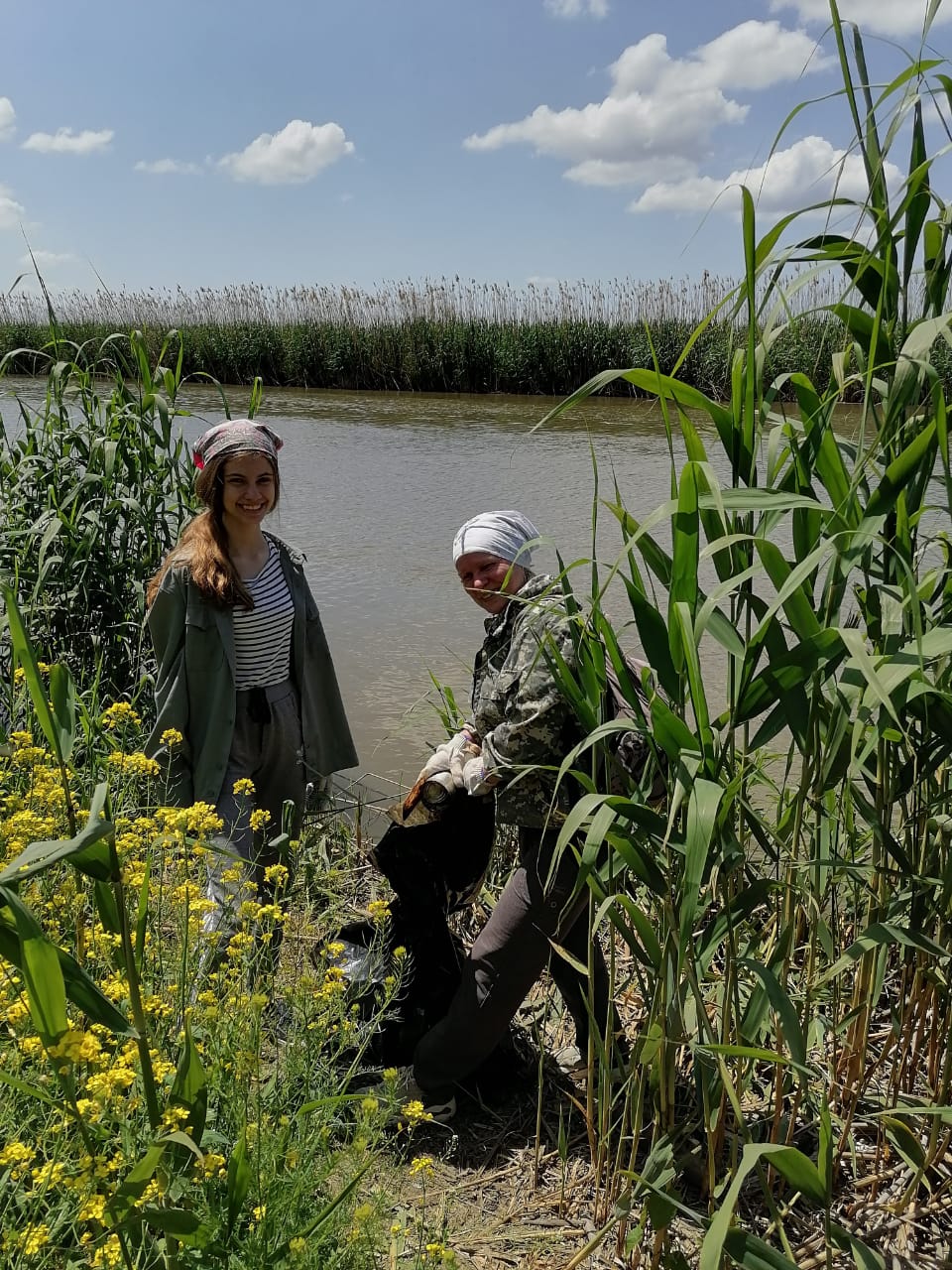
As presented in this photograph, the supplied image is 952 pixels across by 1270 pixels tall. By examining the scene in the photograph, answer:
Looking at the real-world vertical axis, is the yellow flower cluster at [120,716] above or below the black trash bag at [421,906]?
above

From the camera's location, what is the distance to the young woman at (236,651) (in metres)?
3.20

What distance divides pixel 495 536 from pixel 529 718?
0.48m

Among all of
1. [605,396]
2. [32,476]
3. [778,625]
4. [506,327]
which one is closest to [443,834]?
[778,625]

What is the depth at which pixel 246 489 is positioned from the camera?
322 centimetres

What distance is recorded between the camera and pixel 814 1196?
58.2 inches

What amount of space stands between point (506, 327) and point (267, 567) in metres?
21.2

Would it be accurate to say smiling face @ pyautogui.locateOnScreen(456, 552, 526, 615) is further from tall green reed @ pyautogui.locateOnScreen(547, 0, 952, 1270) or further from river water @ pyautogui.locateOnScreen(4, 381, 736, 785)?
tall green reed @ pyautogui.locateOnScreen(547, 0, 952, 1270)

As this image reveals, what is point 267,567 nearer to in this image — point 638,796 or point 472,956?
point 472,956

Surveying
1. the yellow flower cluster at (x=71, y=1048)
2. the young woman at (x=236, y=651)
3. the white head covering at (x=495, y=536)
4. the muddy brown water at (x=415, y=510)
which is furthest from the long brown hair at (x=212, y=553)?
the yellow flower cluster at (x=71, y=1048)

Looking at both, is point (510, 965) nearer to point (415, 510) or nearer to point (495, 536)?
point (495, 536)

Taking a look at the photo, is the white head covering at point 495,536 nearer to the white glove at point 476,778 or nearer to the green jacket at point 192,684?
the white glove at point 476,778

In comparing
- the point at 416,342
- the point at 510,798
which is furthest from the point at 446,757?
the point at 416,342

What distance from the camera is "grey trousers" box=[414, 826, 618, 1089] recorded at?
8.21ft

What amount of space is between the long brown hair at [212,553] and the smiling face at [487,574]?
35.6 inches
